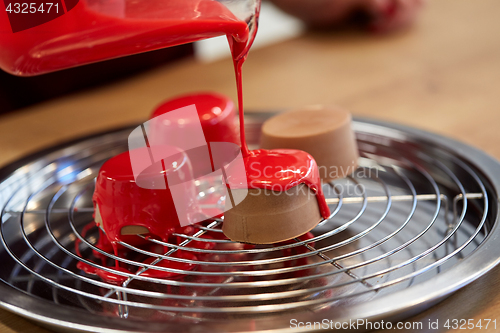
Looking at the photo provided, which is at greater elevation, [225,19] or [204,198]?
[225,19]

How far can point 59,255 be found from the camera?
0.83 m

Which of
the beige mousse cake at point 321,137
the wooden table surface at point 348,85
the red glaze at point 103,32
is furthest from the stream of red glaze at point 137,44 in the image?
the wooden table surface at point 348,85

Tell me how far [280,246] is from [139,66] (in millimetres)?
1092

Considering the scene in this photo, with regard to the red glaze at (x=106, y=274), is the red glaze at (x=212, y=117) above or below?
above

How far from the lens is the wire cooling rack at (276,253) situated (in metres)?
0.62

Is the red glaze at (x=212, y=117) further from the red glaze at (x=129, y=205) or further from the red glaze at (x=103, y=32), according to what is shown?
the red glaze at (x=103, y=32)

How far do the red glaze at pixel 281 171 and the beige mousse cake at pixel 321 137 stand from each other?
0.10 m

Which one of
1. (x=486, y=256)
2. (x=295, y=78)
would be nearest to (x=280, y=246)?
(x=486, y=256)

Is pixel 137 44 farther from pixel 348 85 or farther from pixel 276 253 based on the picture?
pixel 348 85

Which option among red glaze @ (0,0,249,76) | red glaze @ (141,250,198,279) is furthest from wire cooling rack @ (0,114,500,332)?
red glaze @ (0,0,249,76)

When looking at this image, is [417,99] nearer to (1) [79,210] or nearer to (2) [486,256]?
(2) [486,256]

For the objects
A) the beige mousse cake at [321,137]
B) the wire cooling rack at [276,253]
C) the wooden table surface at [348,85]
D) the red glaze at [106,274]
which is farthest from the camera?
the wooden table surface at [348,85]

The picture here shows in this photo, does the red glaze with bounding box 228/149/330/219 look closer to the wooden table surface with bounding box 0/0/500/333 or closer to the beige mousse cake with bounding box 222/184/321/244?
the beige mousse cake with bounding box 222/184/321/244

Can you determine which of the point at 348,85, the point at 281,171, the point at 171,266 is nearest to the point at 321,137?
the point at 281,171
